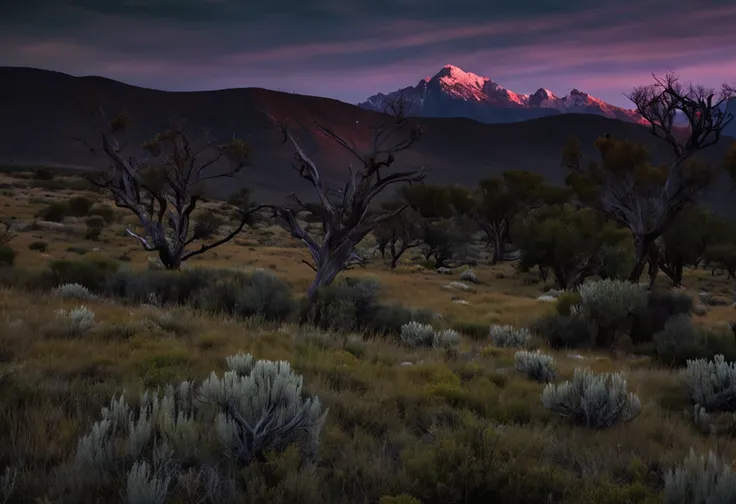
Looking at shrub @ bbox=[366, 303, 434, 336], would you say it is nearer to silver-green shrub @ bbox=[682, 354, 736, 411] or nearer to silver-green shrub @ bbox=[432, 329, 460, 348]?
silver-green shrub @ bbox=[432, 329, 460, 348]

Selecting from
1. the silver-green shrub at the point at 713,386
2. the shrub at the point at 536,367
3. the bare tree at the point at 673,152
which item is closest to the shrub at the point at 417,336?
the shrub at the point at 536,367

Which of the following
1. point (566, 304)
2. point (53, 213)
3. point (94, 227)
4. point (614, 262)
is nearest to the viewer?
point (566, 304)

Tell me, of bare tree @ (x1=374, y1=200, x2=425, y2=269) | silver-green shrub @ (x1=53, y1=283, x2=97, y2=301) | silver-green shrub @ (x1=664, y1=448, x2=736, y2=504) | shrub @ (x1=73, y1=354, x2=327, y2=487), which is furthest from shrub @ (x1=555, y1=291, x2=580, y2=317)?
bare tree @ (x1=374, y1=200, x2=425, y2=269)

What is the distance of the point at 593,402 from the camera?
16.6ft

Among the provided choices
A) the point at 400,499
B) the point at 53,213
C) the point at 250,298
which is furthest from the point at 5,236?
the point at 400,499

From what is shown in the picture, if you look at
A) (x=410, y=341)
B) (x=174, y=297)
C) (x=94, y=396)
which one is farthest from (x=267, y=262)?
(x=94, y=396)

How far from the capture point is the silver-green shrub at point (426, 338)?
30.5 ft

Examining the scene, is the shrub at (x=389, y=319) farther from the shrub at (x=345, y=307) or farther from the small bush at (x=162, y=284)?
the small bush at (x=162, y=284)

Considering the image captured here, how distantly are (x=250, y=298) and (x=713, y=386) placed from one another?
8.24 metres

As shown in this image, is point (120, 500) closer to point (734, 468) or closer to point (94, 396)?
point (94, 396)

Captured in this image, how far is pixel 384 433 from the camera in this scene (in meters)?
4.51

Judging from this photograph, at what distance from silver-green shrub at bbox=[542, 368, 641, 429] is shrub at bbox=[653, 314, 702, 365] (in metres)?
4.88

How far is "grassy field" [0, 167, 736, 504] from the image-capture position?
347cm

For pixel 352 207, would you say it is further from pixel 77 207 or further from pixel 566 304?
pixel 77 207
